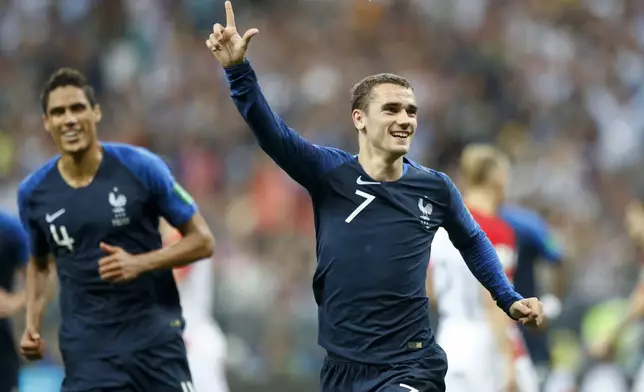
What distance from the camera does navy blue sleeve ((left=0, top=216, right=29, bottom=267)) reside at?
865 cm

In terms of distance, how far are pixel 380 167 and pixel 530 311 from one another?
1008 mm

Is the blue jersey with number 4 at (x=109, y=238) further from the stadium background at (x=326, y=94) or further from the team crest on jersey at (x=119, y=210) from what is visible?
the stadium background at (x=326, y=94)

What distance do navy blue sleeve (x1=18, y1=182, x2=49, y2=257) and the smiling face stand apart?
2.05 m

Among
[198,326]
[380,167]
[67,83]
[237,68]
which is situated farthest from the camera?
[198,326]

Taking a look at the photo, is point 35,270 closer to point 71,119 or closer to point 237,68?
point 71,119

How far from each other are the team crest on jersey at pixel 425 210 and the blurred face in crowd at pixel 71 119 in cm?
201

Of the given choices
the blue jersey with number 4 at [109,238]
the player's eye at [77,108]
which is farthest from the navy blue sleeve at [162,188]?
the player's eye at [77,108]

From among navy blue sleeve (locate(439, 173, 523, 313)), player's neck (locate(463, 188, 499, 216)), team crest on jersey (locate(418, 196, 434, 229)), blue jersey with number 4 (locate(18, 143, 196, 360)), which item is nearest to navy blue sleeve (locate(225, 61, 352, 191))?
team crest on jersey (locate(418, 196, 434, 229))

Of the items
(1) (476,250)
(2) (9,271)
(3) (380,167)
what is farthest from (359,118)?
(2) (9,271)

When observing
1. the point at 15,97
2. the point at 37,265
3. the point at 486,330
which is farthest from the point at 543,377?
the point at 15,97

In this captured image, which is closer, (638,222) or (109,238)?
(109,238)

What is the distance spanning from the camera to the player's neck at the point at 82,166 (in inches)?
290

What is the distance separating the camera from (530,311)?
6426 mm

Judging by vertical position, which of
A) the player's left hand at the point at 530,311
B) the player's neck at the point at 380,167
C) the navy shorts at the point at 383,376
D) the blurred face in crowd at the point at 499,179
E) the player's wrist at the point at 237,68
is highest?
the blurred face in crowd at the point at 499,179
